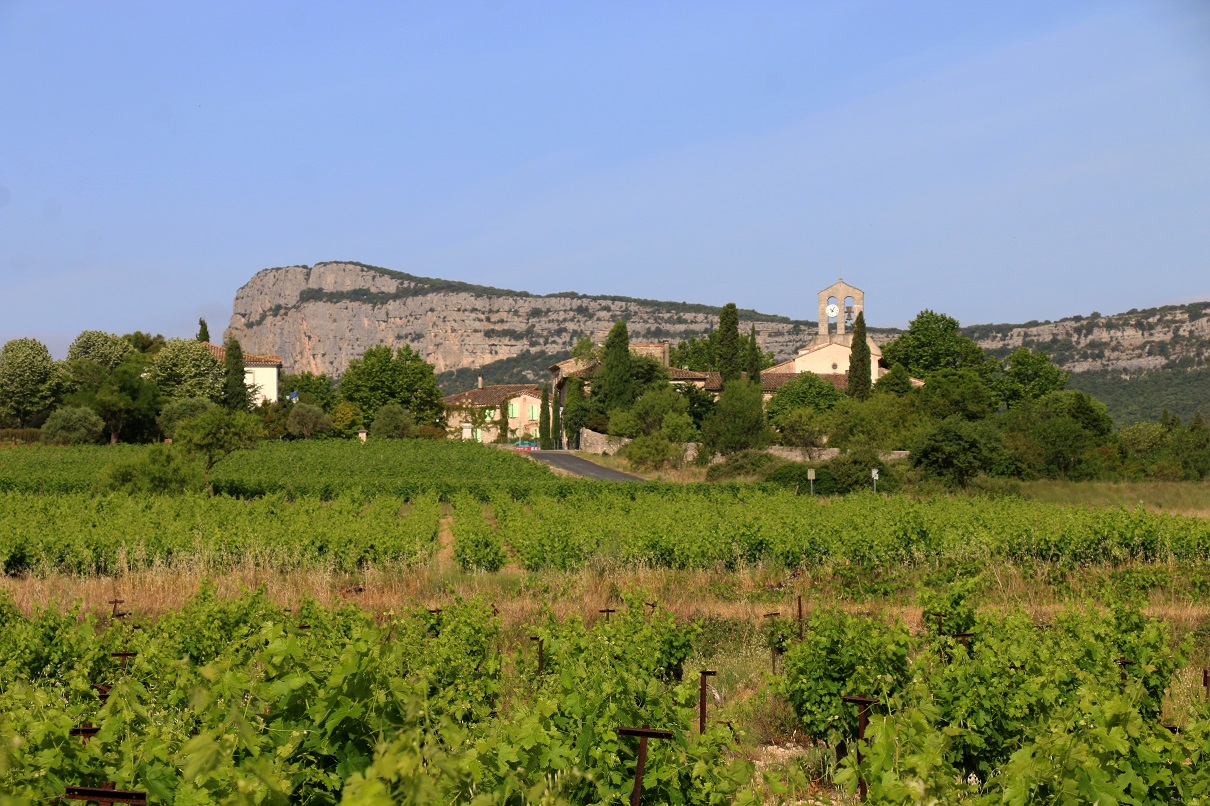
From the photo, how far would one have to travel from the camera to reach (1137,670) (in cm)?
832

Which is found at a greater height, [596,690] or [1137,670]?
[596,690]

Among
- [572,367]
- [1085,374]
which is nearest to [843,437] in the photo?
[572,367]

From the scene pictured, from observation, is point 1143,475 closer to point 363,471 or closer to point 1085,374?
point 363,471

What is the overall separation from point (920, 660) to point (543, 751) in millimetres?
2952

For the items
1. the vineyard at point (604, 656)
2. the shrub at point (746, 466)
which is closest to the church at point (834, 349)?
the shrub at point (746, 466)

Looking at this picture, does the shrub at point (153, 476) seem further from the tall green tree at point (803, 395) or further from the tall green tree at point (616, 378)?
the tall green tree at point (803, 395)

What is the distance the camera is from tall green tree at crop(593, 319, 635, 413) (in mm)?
60594

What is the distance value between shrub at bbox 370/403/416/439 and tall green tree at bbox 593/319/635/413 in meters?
14.6

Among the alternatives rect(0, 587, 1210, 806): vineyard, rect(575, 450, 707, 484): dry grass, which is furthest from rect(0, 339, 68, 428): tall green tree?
rect(0, 587, 1210, 806): vineyard

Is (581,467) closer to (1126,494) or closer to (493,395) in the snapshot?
(1126,494)

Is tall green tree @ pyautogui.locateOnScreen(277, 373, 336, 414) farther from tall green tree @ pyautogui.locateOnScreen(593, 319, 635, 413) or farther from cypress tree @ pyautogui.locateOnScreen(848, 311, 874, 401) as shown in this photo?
cypress tree @ pyautogui.locateOnScreen(848, 311, 874, 401)

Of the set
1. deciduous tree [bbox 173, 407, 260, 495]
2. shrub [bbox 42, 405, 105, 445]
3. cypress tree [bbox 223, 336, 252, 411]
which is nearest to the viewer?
deciduous tree [bbox 173, 407, 260, 495]

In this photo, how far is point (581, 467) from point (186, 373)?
106 feet

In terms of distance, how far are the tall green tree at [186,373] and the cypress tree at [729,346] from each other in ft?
109
